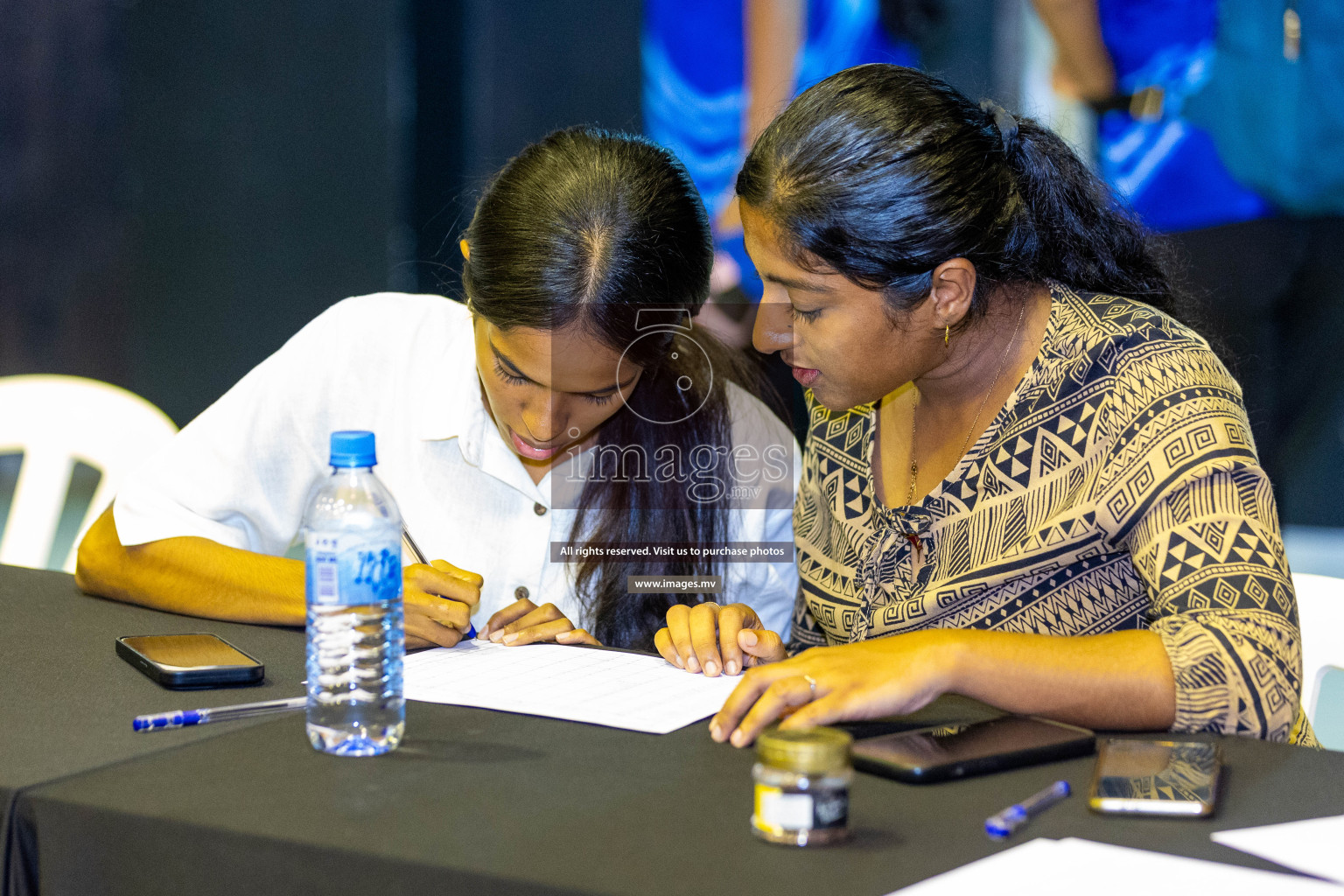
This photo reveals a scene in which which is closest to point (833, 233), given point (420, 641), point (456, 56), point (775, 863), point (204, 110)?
point (420, 641)

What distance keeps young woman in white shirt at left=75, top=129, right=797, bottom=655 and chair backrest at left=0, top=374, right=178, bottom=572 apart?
56 centimetres

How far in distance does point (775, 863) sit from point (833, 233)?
2.32 feet

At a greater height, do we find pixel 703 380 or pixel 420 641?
pixel 703 380

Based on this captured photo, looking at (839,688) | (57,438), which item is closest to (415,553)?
(839,688)

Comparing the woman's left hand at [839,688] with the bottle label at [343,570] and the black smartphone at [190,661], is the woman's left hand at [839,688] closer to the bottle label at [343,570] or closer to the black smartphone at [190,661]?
the bottle label at [343,570]

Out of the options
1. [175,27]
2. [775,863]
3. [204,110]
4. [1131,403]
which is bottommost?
[775,863]

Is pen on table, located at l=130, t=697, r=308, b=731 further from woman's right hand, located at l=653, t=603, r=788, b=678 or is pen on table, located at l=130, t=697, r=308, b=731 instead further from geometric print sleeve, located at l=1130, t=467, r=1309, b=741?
geometric print sleeve, located at l=1130, t=467, r=1309, b=741

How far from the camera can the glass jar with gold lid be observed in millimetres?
692

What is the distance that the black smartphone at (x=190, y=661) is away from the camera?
1068mm

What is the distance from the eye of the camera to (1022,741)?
2.89 feet

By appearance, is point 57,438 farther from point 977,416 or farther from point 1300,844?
point 1300,844

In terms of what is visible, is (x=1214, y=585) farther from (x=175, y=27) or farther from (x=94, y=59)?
(x=94, y=59)

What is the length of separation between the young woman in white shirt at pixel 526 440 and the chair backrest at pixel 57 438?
1.84 ft

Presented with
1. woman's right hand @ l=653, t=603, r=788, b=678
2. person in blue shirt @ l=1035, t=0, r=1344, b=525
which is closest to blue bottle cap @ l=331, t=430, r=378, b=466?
woman's right hand @ l=653, t=603, r=788, b=678
